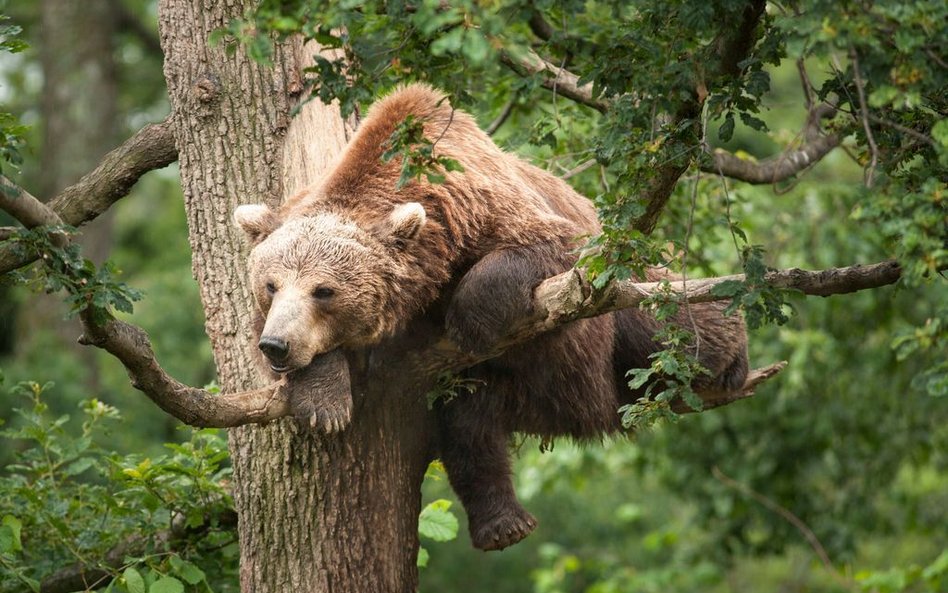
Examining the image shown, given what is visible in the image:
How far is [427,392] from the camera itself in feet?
17.6

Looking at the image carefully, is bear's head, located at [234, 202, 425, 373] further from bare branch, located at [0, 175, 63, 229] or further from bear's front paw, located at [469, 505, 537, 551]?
bear's front paw, located at [469, 505, 537, 551]

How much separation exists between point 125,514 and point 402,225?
2076 mm

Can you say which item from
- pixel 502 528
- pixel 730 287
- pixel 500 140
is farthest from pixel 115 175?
pixel 730 287

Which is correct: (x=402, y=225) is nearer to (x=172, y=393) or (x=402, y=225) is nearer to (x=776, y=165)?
(x=172, y=393)

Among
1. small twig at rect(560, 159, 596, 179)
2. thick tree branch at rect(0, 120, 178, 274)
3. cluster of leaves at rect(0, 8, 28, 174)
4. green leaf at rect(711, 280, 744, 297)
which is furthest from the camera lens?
small twig at rect(560, 159, 596, 179)

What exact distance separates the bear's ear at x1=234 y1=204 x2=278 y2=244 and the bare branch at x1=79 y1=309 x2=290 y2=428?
850 mm

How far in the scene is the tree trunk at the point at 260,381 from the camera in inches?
197

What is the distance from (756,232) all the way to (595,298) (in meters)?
6.90

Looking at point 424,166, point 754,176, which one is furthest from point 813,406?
point 424,166

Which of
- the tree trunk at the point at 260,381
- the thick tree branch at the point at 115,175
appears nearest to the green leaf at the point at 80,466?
the tree trunk at the point at 260,381

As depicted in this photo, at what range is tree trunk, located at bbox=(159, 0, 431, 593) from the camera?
16.4 feet

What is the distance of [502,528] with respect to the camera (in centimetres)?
578

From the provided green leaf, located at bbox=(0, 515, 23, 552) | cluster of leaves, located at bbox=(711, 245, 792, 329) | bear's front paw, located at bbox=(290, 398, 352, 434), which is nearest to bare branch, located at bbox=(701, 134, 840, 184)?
cluster of leaves, located at bbox=(711, 245, 792, 329)

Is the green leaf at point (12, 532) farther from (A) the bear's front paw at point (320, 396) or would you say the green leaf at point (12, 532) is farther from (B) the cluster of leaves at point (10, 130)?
(B) the cluster of leaves at point (10, 130)
